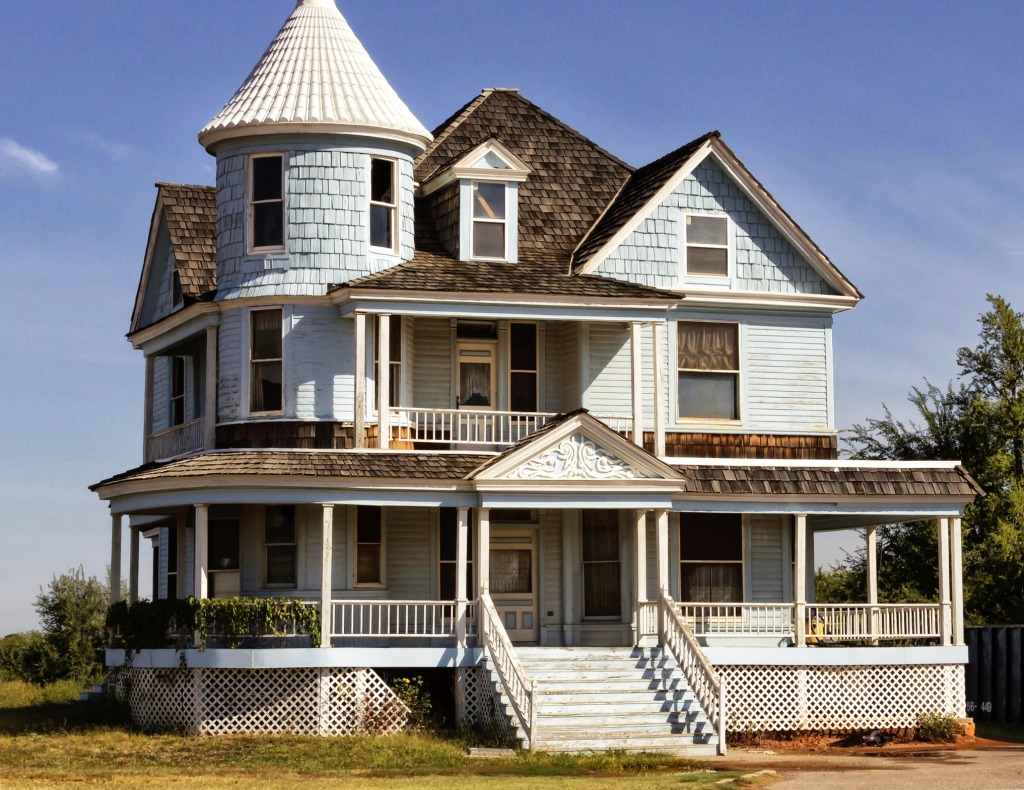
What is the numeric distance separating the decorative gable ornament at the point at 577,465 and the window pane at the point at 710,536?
3306 millimetres

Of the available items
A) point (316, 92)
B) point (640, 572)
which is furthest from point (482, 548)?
point (316, 92)

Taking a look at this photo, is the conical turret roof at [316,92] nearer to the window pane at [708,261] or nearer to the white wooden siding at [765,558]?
the window pane at [708,261]

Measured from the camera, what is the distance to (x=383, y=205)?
3466 centimetres

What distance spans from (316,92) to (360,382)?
593 centimetres

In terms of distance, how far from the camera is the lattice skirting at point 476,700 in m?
30.6

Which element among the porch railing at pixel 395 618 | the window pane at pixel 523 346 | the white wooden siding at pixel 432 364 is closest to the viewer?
the porch railing at pixel 395 618

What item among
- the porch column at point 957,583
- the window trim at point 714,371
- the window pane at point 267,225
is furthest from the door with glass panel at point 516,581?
the porch column at point 957,583

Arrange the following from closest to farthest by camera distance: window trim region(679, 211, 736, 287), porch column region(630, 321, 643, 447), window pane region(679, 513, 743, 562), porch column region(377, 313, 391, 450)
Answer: porch column region(377, 313, 391, 450)
porch column region(630, 321, 643, 447)
window pane region(679, 513, 743, 562)
window trim region(679, 211, 736, 287)

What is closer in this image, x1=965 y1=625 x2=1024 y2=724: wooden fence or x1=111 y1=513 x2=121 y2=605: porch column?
x1=111 y1=513 x2=121 y2=605: porch column

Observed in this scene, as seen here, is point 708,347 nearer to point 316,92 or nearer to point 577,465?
point 577,465

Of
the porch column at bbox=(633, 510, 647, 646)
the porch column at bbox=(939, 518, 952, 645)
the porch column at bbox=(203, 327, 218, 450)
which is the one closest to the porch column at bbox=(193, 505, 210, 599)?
the porch column at bbox=(203, 327, 218, 450)

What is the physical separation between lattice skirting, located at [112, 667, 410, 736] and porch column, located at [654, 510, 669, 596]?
17.0 ft

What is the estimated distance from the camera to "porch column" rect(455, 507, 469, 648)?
31.6 metres

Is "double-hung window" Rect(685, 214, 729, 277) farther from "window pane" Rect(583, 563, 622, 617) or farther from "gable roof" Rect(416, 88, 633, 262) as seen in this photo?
"window pane" Rect(583, 563, 622, 617)
